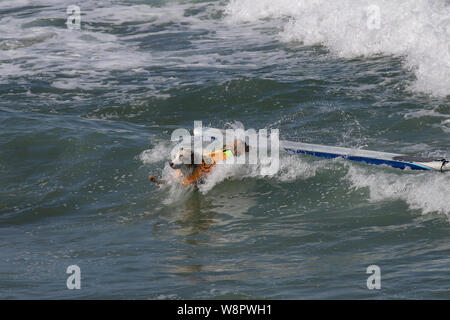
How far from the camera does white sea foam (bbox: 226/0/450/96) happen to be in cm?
1233

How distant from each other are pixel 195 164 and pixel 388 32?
7.64 meters

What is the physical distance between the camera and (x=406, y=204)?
287 inches

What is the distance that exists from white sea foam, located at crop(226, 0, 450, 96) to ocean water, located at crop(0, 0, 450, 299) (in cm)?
5

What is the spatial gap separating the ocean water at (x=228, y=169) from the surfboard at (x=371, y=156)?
0.11 m

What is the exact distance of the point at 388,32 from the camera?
14258 millimetres

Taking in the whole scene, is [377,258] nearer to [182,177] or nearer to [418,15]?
[182,177]

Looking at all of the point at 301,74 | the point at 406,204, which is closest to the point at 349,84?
the point at 301,74

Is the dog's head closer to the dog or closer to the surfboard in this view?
the dog

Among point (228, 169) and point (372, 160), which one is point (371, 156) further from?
point (228, 169)

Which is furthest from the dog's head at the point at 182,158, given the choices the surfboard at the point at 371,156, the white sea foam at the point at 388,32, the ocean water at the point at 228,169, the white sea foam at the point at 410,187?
the white sea foam at the point at 388,32

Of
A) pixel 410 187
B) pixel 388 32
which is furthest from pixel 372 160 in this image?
pixel 388 32
